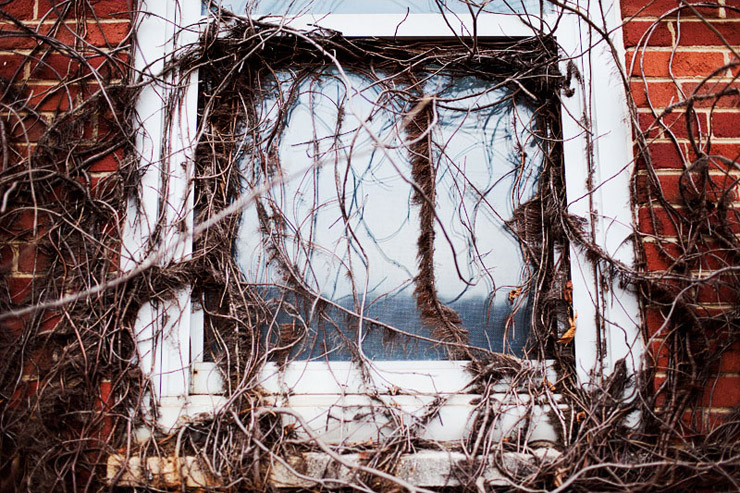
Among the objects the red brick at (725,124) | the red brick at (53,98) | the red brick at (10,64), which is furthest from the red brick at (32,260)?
the red brick at (725,124)

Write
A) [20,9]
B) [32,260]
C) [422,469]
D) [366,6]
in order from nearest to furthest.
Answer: [422,469]
[32,260]
[20,9]
[366,6]

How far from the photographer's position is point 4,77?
60.4 inches

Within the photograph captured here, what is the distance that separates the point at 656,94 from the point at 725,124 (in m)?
0.20

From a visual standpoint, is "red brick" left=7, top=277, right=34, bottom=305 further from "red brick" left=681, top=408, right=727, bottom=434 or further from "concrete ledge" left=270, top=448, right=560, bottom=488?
"red brick" left=681, top=408, right=727, bottom=434

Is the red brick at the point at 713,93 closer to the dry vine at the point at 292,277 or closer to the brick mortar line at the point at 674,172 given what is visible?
the dry vine at the point at 292,277

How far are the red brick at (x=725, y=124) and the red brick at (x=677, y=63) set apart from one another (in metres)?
0.13

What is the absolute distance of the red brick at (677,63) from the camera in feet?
4.99

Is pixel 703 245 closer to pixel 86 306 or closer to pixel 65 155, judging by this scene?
pixel 86 306

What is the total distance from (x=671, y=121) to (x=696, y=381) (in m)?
0.71

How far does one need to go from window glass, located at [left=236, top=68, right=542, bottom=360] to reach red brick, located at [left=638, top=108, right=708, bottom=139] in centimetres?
32

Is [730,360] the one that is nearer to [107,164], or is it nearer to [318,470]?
[318,470]

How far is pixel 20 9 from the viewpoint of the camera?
1.57 meters

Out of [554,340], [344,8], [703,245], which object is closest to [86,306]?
[344,8]

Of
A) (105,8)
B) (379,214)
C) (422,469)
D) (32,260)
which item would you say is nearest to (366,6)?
(379,214)
